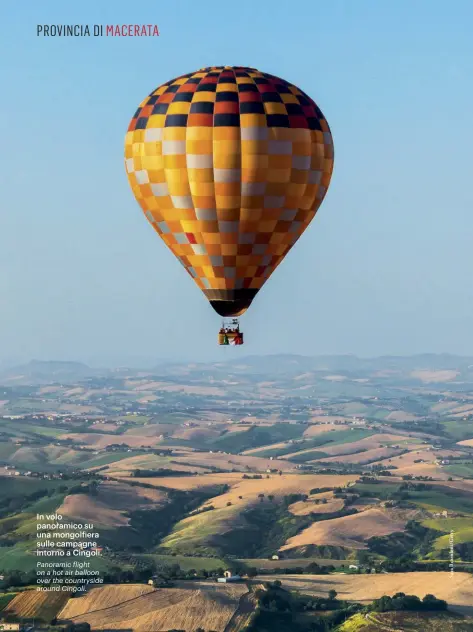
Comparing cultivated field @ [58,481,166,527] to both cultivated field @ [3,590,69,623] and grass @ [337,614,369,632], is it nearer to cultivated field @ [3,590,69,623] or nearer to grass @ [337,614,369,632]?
cultivated field @ [3,590,69,623]

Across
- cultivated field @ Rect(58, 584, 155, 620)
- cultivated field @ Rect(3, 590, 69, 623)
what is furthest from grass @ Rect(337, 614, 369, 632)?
cultivated field @ Rect(3, 590, 69, 623)

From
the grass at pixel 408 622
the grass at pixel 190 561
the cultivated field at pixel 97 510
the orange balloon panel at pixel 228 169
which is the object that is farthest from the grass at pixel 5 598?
the orange balloon panel at pixel 228 169

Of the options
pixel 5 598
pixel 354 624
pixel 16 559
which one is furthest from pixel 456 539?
pixel 5 598

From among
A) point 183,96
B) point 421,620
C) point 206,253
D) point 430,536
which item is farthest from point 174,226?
point 430,536

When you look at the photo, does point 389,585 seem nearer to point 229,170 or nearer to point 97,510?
point 97,510

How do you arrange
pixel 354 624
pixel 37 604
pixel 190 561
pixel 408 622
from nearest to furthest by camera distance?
pixel 408 622
pixel 37 604
pixel 354 624
pixel 190 561

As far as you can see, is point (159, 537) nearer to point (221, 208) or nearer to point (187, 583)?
point (187, 583)

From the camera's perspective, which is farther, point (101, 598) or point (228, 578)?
point (228, 578)

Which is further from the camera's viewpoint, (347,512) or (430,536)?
(347,512)

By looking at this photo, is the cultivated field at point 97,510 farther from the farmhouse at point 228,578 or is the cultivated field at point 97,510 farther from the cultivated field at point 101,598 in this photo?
the cultivated field at point 101,598
